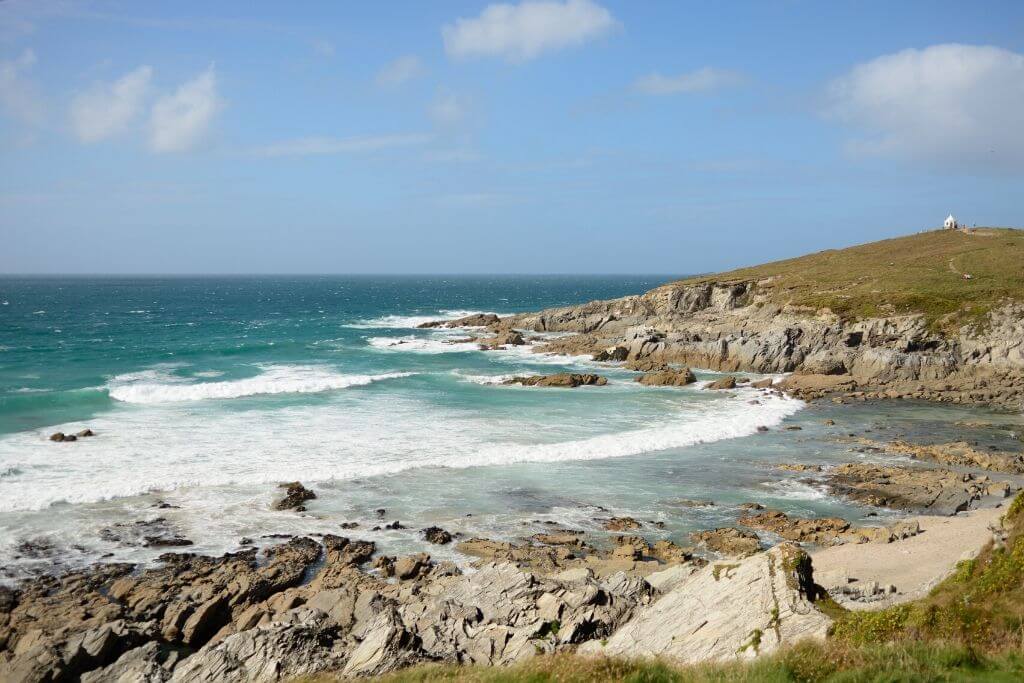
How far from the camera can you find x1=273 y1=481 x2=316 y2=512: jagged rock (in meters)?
26.8

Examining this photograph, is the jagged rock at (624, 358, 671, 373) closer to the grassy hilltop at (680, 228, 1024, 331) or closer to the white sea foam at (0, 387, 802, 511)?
the white sea foam at (0, 387, 802, 511)

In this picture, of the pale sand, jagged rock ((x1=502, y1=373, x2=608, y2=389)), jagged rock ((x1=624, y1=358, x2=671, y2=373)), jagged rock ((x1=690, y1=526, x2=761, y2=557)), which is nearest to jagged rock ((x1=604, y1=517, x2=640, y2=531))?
jagged rock ((x1=690, y1=526, x2=761, y2=557))

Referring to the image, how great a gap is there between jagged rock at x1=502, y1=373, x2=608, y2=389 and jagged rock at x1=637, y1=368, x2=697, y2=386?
10.5ft

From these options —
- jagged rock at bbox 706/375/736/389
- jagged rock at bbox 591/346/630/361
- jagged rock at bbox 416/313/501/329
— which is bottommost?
jagged rock at bbox 706/375/736/389

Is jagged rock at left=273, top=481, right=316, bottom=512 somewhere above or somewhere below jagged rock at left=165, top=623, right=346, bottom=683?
below

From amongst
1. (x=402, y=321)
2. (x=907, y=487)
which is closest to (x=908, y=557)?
(x=907, y=487)

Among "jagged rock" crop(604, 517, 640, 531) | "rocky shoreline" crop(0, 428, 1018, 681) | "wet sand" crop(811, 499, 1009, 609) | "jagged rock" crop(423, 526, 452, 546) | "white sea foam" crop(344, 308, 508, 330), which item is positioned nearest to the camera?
"rocky shoreline" crop(0, 428, 1018, 681)

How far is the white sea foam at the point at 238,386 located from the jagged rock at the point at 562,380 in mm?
10301

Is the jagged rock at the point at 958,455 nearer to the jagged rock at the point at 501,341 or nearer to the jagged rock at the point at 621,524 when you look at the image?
the jagged rock at the point at 621,524

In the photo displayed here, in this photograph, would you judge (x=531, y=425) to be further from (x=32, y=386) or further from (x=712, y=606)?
(x=32, y=386)

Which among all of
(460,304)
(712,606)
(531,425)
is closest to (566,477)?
(531,425)

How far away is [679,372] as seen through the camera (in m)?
55.4

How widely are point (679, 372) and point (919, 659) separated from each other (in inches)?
1800

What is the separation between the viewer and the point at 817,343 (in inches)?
2360
